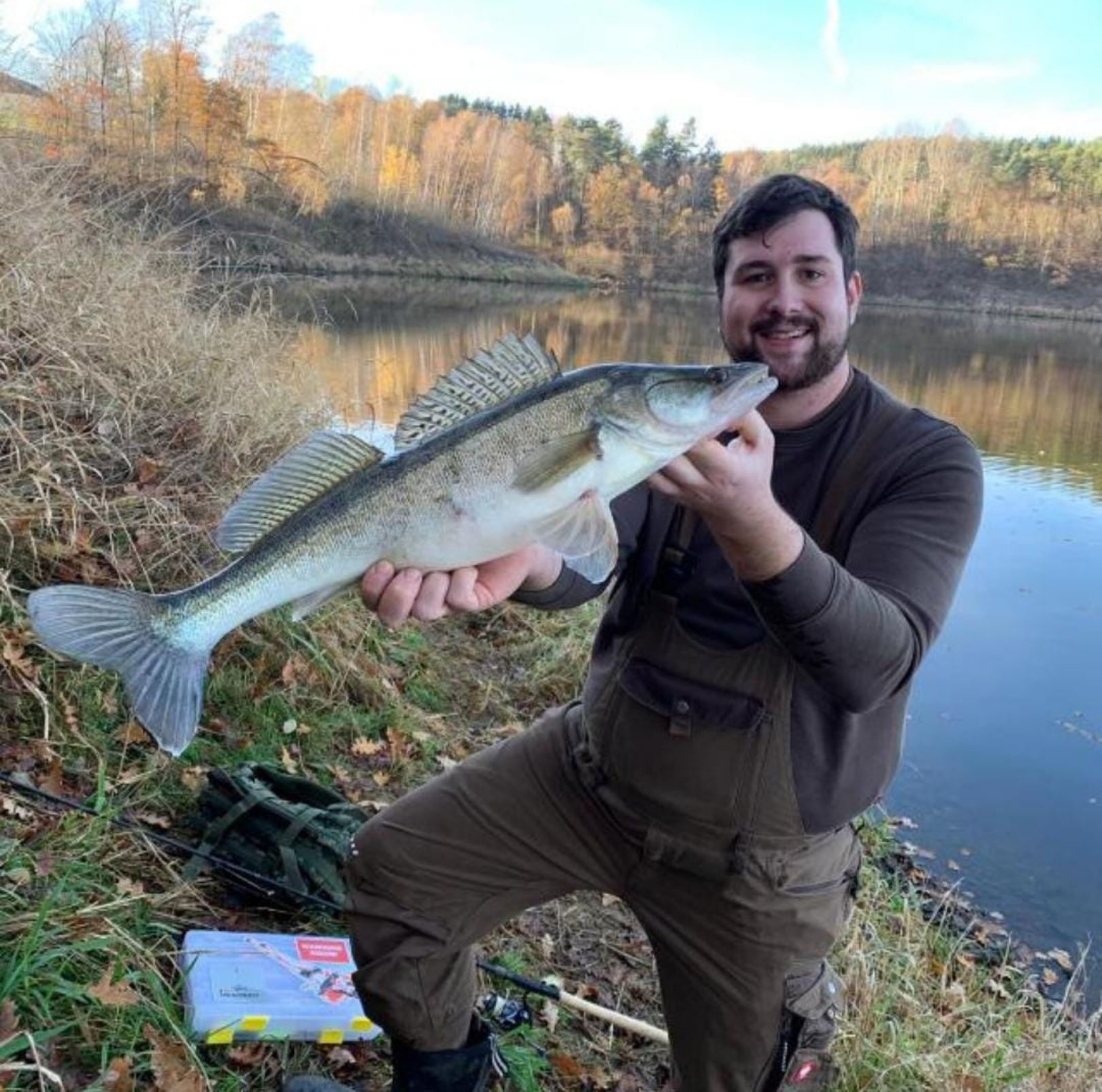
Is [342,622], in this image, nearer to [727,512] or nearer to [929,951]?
[929,951]

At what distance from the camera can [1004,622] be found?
1174 centimetres

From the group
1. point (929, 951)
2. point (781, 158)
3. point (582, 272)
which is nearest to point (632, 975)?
point (929, 951)

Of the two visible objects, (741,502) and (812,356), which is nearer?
(741,502)

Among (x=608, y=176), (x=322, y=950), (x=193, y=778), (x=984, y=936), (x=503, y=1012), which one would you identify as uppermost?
(x=608, y=176)

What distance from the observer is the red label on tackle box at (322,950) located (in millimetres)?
3645

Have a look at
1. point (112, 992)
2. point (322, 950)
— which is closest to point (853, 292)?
point (322, 950)

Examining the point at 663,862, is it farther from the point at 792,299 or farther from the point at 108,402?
the point at 108,402

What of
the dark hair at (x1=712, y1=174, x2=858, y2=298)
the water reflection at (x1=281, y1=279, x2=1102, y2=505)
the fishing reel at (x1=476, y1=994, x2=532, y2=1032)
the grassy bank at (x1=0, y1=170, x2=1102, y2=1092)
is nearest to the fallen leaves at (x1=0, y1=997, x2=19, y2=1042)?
the grassy bank at (x1=0, y1=170, x2=1102, y2=1092)

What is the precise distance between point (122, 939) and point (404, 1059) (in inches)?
37.3

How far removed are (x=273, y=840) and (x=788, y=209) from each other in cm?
308

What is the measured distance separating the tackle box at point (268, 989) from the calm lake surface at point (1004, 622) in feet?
16.4

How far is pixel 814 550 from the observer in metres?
2.32

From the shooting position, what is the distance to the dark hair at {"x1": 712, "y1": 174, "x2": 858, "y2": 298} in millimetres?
3383

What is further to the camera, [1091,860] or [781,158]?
[781,158]
